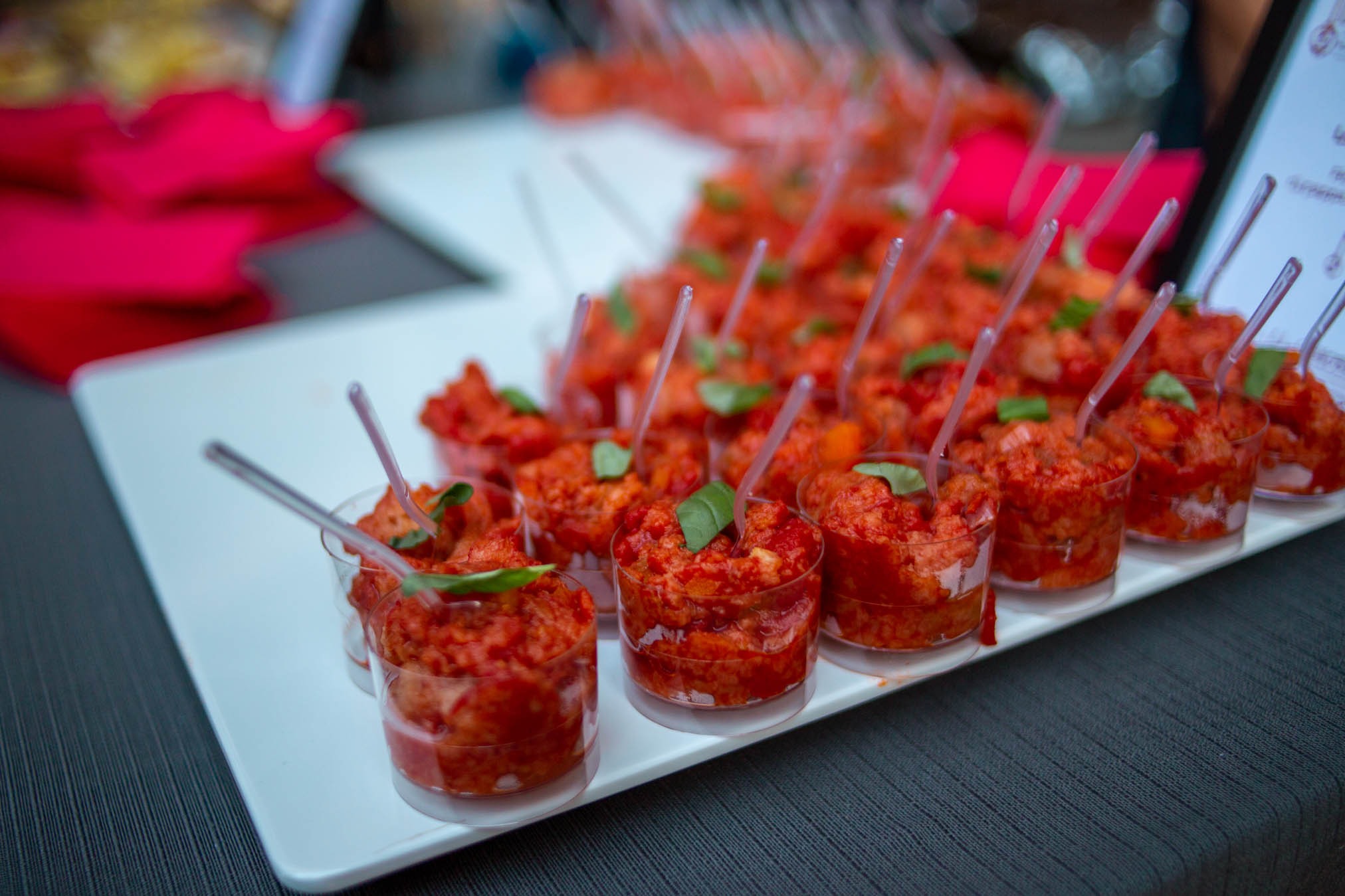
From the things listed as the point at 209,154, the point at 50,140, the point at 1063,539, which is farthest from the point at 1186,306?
the point at 50,140

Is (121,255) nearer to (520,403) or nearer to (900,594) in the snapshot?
(520,403)

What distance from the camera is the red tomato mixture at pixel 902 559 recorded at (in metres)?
1.00

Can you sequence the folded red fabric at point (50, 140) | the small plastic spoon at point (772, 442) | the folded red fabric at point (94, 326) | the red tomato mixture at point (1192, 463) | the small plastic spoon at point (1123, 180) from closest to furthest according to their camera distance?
the small plastic spoon at point (772, 442) < the red tomato mixture at point (1192, 463) < the small plastic spoon at point (1123, 180) < the folded red fabric at point (94, 326) < the folded red fabric at point (50, 140)

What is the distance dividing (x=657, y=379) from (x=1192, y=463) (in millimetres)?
603

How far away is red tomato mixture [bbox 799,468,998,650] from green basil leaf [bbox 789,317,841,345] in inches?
19.6

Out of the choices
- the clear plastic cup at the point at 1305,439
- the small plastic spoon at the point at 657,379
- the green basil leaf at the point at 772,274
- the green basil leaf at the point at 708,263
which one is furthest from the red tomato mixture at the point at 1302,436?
the green basil leaf at the point at 708,263

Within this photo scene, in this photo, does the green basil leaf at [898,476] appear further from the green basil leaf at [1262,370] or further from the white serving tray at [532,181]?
the white serving tray at [532,181]

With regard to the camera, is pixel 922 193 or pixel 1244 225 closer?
pixel 1244 225

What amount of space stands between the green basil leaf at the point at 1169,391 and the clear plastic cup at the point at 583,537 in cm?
55

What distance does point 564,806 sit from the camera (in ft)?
3.00

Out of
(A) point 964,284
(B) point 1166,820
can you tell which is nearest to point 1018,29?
(A) point 964,284

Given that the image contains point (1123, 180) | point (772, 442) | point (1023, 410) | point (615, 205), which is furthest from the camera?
point (615, 205)

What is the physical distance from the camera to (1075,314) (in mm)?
1341

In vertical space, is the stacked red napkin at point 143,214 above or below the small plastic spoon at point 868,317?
below
